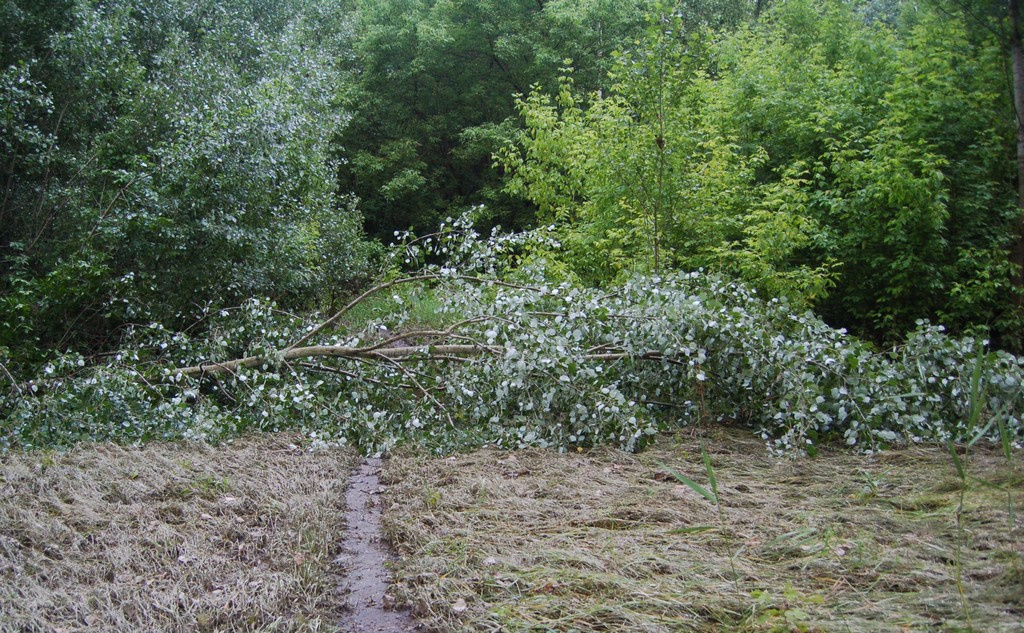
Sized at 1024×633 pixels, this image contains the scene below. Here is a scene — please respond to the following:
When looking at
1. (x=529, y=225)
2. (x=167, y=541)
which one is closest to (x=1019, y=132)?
(x=529, y=225)

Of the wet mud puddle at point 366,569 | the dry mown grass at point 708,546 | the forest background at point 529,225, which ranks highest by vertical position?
the forest background at point 529,225

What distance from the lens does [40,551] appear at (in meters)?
2.61

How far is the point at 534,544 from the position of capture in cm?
270

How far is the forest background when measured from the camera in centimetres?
457

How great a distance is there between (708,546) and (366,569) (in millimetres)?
1233

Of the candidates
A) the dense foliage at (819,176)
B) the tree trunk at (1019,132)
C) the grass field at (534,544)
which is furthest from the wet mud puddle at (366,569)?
the tree trunk at (1019,132)

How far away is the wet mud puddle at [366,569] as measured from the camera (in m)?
2.25

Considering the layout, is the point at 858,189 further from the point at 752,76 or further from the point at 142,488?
the point at 142,488

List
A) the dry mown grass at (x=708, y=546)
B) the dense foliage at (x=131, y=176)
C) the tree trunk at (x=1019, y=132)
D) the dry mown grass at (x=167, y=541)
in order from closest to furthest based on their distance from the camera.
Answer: the dry mown grass at (x=708, y=546), the dry mown grass at (x=167, y=541), the dense foliage at (x=131, y=176), the tree trunk at (x=1019, y=132)

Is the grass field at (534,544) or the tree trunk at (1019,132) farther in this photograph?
the tree trunk at (1019,132)

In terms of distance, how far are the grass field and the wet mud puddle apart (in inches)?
2.0

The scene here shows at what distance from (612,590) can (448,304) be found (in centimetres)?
336

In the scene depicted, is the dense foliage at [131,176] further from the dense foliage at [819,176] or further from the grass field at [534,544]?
the dense foliage at [819,176]

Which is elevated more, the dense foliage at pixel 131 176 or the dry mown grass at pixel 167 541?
the dense foliage at pixel 131 176
